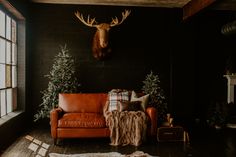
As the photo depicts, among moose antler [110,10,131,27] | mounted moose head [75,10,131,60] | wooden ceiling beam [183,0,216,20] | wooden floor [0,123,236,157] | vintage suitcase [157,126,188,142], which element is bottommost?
wooden floor [0,123,236,157]

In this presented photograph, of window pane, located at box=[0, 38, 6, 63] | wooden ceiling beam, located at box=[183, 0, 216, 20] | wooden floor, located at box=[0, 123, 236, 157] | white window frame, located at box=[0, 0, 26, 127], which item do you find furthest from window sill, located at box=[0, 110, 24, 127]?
wooden ceiling beam, located at box=[183, 0, 216, 20]

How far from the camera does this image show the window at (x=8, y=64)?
568 cm

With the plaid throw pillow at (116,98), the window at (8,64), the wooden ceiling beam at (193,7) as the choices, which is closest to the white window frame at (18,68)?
the window at (8,64)

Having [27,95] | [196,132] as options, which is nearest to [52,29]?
[27,95]

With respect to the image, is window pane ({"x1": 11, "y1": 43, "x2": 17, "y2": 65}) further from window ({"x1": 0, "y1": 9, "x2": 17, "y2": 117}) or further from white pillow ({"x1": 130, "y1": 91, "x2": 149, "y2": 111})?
white pillow ({"x1": 130, "y1": 91, "x2": 149, "y2": 111})

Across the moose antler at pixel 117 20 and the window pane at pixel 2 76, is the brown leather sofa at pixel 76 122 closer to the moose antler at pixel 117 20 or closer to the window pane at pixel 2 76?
the window pane at pixel 2 76

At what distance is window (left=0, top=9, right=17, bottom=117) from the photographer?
5.68 metres

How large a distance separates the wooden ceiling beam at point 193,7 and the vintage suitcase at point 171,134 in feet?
8.39

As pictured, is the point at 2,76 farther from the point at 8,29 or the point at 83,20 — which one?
the point at 83,20

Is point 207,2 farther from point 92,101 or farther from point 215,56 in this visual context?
point 92,101

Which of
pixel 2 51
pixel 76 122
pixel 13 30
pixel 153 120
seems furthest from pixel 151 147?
pixel 13 30

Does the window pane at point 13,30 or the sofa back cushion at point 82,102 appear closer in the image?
the sofa back cushion at point 82,102

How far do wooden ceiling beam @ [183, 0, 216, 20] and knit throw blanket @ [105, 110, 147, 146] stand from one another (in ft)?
8.50

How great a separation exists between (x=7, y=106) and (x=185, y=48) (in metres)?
4.51
